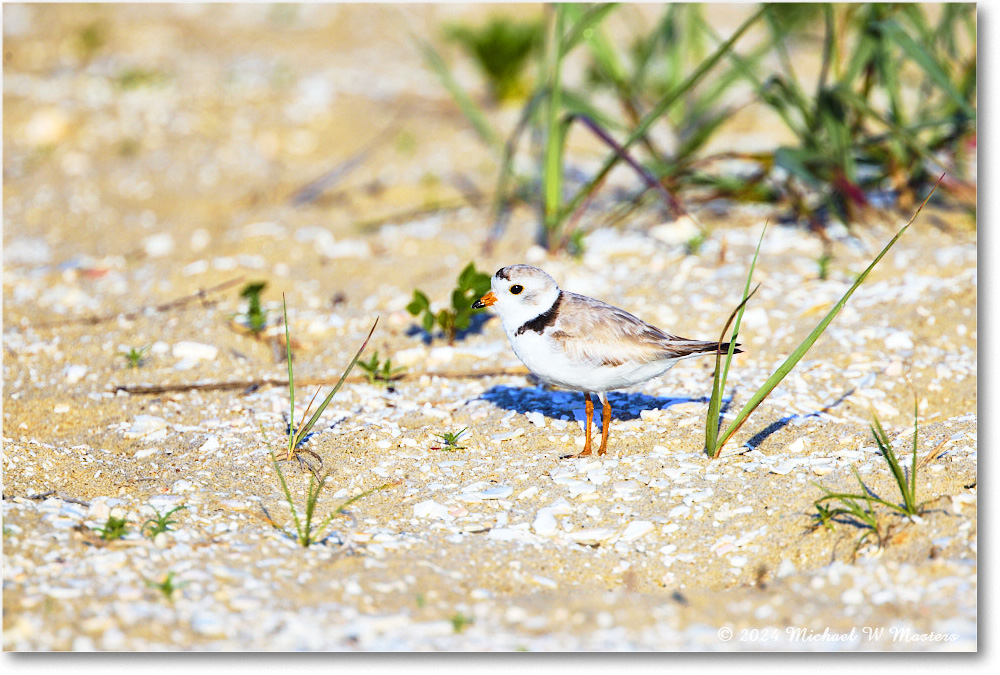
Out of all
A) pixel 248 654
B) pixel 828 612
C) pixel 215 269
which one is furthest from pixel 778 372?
pixel 215 269

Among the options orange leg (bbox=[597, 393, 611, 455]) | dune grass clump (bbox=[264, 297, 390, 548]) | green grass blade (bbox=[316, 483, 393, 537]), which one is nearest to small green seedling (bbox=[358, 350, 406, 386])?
dune grass clump (bbox=[264, 297, 390, 548])

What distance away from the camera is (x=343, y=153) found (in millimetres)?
7113

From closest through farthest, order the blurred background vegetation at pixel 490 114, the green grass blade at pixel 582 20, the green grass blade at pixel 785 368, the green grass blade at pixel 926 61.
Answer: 1. the green grass blade at pixel 785 368
2. the green grass blade at pixel 926 61
3. the green grass blade at pixel 582 20
4. the blurred background vegetation at pixel 490 114

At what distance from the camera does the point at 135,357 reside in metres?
4.24

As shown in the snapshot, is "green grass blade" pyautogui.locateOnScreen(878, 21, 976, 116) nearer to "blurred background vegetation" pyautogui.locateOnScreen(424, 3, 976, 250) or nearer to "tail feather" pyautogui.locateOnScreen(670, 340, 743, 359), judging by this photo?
"blurred background vegetation" pyautogui.locateOnScreen(424, 3, 976, 250)

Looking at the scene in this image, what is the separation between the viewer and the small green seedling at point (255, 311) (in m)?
4.50

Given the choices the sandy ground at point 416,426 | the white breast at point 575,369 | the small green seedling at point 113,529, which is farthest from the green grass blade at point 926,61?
the small green seedling at point 113,529

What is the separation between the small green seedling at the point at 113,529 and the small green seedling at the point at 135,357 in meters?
1.64

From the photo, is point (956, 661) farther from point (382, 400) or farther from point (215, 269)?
point (215, 269)

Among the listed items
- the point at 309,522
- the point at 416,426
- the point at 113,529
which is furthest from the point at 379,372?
the point at 113,529

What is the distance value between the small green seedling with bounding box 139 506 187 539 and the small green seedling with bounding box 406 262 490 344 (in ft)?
5.51

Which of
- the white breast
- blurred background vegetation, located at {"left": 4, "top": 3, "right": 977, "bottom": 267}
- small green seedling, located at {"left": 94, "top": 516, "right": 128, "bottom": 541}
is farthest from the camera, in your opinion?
blurred background vegetation, located at {"left": 4, "top": 3, "right": 977, "bottom": 267}

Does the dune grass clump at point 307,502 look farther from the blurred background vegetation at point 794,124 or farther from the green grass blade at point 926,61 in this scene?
the green grass blade at point 926,61

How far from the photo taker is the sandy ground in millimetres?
2463
